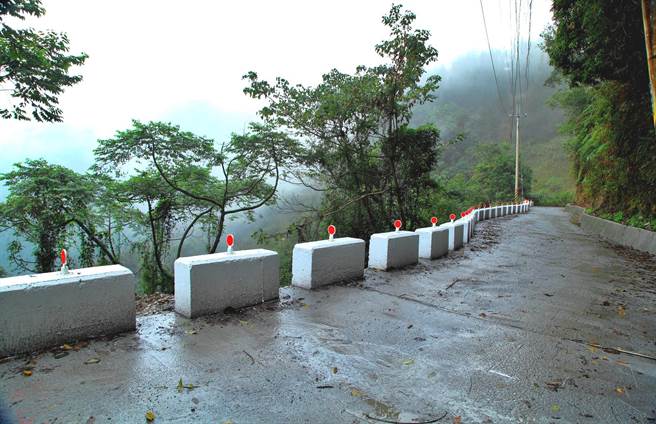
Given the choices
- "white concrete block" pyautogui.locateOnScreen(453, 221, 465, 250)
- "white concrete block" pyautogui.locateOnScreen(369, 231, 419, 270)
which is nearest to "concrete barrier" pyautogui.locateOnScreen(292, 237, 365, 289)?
"white concrete block" pyautogui.locateOnScreen(369, 231, 419, 270)

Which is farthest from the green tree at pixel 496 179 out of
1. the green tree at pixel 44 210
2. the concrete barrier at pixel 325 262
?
the concrete barrier at pixel 325 262

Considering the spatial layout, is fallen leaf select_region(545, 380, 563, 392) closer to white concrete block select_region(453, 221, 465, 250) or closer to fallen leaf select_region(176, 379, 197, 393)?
fallen leaf select_region(176, 379, 197, 393)

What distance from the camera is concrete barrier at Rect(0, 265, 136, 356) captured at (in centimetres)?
343

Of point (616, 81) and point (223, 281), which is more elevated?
point (616, 81)

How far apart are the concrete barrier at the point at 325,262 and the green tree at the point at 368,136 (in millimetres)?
8462

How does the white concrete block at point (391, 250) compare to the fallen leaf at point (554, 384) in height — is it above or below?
above

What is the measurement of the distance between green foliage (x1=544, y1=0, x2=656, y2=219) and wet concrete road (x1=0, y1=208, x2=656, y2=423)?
9.09m

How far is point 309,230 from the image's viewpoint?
15844mm

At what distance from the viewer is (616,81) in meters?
14.6

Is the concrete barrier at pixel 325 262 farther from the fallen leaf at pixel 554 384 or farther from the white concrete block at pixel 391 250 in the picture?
the fallen leaf at pixel 554 384

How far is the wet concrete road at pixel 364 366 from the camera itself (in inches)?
111

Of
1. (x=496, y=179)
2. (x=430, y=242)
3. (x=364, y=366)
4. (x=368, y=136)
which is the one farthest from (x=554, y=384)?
(x=496, y=179)

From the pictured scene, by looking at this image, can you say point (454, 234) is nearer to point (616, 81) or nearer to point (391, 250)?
point (391, 250)

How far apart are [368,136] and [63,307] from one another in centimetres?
1345
